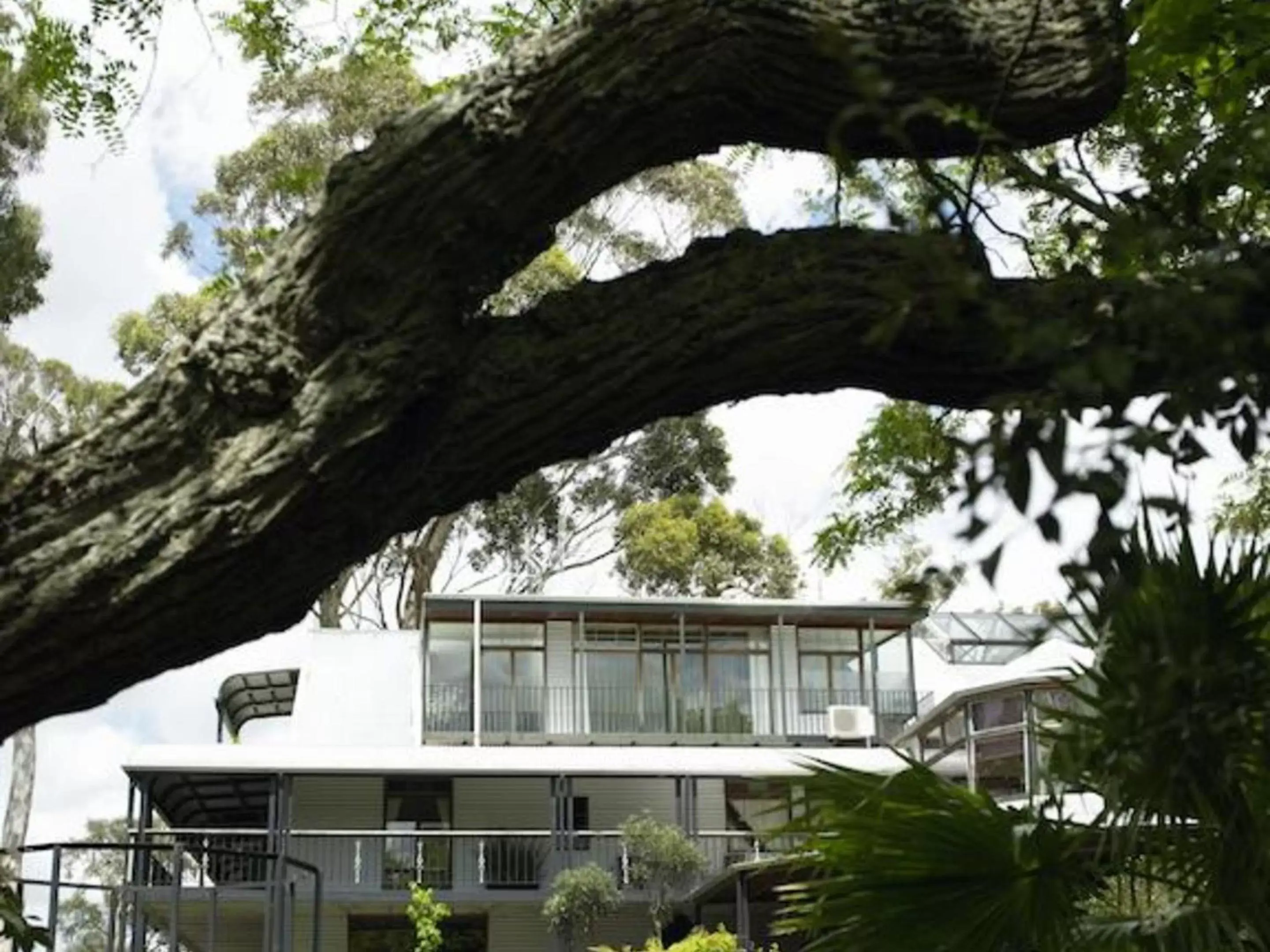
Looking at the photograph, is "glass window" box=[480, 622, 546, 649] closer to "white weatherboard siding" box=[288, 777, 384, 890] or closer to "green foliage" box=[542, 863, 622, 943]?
"white weatherboard siding" box=[288, 777, 384, 890]

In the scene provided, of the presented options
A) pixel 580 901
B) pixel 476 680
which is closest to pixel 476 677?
pixel 476 680

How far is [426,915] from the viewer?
2484cm

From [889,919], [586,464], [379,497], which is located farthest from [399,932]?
[379,497]

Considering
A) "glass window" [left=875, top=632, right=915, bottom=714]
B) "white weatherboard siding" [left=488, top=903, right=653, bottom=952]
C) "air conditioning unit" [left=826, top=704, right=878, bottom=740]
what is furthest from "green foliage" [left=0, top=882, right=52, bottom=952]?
"glass window" [left=875, top=632, right=915, bottom=714]

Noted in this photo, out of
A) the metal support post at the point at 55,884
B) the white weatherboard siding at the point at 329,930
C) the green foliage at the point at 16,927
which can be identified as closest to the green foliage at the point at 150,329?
the white weatherboard siding at the point at 329,930

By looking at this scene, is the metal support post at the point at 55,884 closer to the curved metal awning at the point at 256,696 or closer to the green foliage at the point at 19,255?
the green foliage at the point at 19,255

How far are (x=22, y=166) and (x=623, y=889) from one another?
12.7 metres

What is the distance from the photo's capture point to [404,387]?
8.65 feet

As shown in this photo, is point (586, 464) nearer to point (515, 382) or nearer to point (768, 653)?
point (768, 653)

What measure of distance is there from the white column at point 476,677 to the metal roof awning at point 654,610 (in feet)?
0.65

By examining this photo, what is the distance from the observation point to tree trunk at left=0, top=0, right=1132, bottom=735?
2584 mm

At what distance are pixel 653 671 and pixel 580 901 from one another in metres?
6.97

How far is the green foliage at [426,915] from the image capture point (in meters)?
24.7

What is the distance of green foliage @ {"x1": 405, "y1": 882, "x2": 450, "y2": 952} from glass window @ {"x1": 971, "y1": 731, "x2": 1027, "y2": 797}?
274 inches
